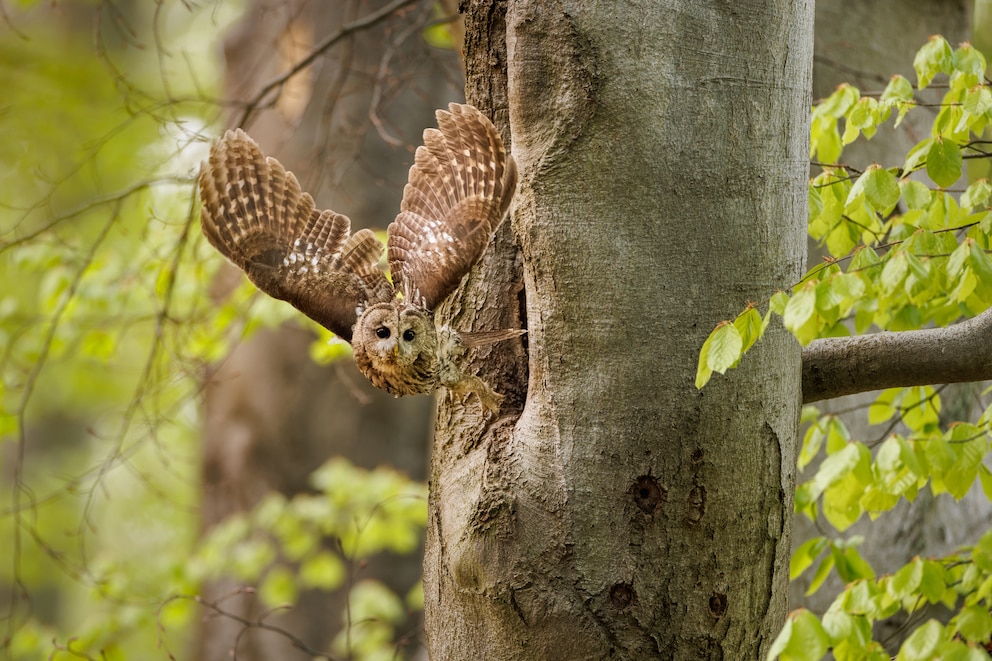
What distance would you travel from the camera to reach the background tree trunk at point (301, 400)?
5.20m

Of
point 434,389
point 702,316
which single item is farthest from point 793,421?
point 434,389

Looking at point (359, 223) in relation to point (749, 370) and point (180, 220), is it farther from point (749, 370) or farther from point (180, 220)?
point (749, 370)

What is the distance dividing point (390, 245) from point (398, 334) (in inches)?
8.6

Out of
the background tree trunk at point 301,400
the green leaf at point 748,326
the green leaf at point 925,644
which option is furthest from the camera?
the background tree trunk at point 301,400

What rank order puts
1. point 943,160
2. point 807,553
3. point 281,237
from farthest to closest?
point 807,553 < point 281,237 < point 943,160

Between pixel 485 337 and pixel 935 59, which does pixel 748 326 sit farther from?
pixel 935 59

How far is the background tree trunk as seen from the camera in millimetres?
5199

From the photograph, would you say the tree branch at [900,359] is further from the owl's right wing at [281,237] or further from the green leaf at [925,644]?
the owl's right wing at [281,237]

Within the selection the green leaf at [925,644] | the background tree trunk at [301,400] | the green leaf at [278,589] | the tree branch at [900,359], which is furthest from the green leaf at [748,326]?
the background tree trunk at [301,400]

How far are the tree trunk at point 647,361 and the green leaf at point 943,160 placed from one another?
0.28 meters

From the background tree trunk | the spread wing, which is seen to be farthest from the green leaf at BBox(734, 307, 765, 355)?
the background tree trunk

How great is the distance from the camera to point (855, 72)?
2.93 metres

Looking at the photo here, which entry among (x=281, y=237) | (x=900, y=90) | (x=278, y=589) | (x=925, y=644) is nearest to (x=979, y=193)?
(x=900, y=90)

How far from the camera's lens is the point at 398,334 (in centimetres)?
174
